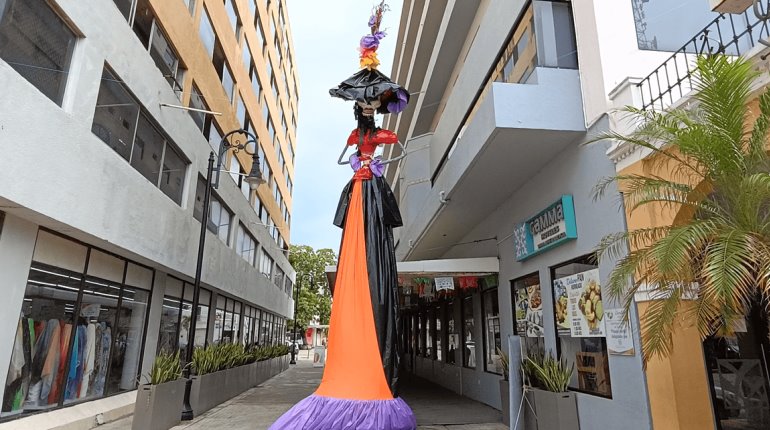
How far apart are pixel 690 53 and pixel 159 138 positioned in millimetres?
11215

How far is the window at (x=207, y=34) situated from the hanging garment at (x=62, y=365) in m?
9.81

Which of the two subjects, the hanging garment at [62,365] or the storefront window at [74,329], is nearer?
the storefront window at [74,329]

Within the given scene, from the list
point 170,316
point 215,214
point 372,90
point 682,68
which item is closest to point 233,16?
→ point 215,214

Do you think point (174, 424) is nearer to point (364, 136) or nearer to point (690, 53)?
point (364, 136)

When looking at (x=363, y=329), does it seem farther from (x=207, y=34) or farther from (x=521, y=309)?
(x=207, y=34)

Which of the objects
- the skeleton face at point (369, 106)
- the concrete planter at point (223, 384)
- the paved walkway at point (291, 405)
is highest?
the skeleton face at point (369, 106)

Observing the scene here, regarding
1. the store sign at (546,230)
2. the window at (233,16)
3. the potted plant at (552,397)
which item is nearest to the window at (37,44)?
the store sign at (546,230)

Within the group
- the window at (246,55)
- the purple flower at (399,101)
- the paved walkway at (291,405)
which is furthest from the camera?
the window at (246,55)

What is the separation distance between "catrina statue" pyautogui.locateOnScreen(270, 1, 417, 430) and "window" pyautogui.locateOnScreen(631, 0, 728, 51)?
3.74 meters

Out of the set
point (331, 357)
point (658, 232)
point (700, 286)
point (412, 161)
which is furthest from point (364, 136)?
point (412, 161)

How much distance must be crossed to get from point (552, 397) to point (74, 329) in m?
8.76

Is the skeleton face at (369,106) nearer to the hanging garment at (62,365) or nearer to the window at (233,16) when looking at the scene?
the hanging garment at (62,365)

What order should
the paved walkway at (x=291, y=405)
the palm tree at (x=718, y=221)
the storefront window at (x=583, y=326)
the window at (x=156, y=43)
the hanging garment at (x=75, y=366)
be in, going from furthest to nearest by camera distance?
the window at (x=156, y=43), the paved walkway at (x=291, y=405), the hanging garment at (x=75, y=366), the storefront window at (x=583, y=326), the palm tree at (x=718, y=221)

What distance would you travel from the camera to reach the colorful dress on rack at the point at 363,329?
493cm
